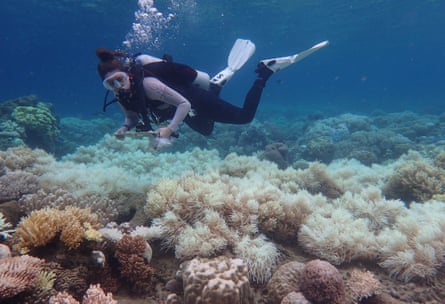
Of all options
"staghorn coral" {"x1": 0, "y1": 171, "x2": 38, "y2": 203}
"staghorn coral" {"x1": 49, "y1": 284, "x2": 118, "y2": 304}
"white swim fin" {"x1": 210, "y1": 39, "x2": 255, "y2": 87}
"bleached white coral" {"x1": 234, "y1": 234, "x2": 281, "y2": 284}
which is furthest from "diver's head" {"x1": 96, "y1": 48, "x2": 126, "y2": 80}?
"bleached white coral" {"x1": 234, "y1": 234, "x2": 281, "y2": 284}

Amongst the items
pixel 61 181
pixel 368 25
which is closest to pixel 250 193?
pixel 61 181

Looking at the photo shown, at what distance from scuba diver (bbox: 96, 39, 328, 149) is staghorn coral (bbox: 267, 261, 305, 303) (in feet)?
7.85

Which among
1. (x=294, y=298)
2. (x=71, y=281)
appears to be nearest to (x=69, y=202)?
(x=71, y=281)

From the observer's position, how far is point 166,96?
4438 millimetres

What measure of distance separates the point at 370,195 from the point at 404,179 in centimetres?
174

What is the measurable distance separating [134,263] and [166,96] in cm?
265

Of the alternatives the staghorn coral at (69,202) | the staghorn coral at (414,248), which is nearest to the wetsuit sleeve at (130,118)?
the staghorn coral at (69,202)

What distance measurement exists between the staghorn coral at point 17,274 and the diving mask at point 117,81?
264 centimetres

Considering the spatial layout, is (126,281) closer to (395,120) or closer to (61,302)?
(61,302)

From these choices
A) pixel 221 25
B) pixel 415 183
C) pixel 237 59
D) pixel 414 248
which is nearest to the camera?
pixel 414 248

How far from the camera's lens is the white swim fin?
264 inches

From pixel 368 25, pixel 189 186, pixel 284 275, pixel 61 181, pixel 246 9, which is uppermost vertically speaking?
pixel 368 25

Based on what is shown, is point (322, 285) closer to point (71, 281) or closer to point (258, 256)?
point (258, 256)

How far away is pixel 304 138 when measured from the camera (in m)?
15.7
